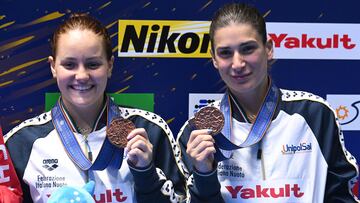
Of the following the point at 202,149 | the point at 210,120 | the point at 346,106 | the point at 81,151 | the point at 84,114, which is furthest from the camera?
the point at 346,106

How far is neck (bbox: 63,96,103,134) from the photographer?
237 centimetres

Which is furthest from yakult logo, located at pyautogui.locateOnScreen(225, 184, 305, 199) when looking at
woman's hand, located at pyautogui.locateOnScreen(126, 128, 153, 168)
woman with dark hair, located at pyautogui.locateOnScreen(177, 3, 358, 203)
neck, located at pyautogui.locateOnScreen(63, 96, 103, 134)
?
neck, located at pyautogui.locateOnScreen(63, 96, 103, 134)

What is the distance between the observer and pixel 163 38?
2.83m

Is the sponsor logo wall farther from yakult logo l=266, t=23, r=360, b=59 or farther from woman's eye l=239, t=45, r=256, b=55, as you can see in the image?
woman's eye l=239, t=45, r=256, b=55

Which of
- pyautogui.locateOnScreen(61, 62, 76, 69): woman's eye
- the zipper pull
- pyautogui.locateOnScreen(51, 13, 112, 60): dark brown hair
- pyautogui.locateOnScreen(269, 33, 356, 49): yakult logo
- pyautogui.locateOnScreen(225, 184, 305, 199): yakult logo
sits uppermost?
pyautogui.locateOnScreen(269, 33, 356, 49): yakult logo

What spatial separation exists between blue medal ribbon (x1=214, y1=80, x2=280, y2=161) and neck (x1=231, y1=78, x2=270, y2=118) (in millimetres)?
35

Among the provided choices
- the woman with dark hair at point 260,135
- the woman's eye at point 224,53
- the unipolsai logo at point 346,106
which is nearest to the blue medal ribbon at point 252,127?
the woman with dark hair at point 260,135

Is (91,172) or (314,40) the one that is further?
(314,40)

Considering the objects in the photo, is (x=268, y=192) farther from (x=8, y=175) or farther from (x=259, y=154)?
(x=8, y=175)

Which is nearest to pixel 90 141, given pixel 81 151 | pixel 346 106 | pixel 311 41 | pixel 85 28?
pixel 81 151

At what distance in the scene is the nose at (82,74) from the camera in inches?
86.2

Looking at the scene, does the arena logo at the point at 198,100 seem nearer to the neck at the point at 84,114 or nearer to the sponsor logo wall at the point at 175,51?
the sponsor logo wall at the point at 175,51

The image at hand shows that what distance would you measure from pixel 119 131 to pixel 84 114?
26 centimetres

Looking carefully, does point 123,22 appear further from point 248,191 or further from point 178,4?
point 248,191
